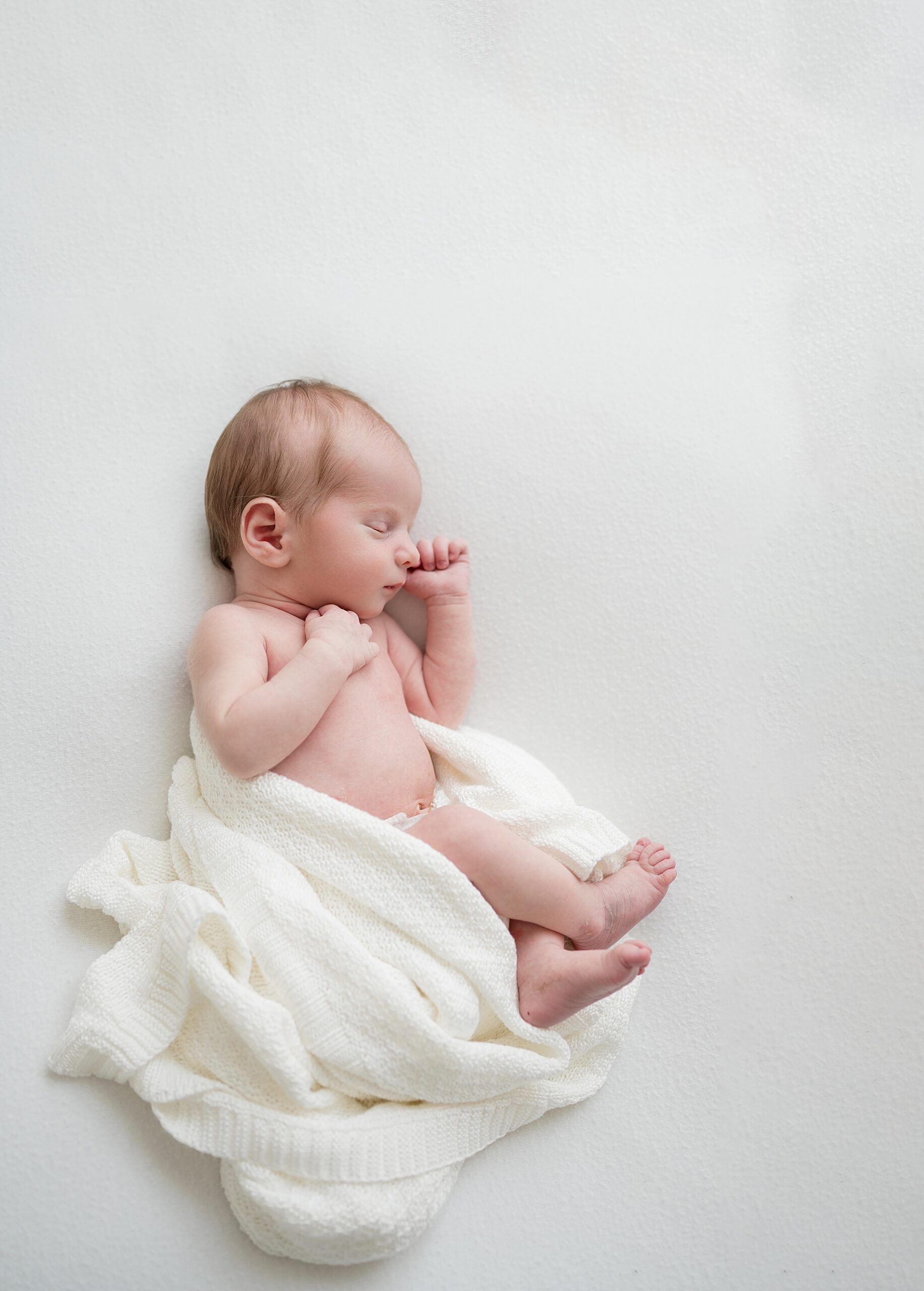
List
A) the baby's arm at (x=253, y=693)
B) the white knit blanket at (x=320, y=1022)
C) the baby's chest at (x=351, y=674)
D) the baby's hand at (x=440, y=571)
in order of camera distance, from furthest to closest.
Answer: the baby's hand at (x=440, y=571), the baby's chest at (x=351, y=674), the baby's arm at (x=253, y=693), the white knit blanket at (x=320, y=1022)

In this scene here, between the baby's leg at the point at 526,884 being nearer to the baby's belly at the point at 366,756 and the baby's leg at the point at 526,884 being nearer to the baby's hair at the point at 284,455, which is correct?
the baby's belly at the point at 366,756

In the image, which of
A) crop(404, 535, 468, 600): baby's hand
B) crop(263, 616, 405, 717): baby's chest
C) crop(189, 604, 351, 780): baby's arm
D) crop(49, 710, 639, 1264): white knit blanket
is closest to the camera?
crop(49, 710, 639, 1264): white knit blanket

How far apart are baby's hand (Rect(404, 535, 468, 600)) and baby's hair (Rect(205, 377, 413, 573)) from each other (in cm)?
16

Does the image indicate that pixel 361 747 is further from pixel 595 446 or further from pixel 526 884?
pixel 595 446

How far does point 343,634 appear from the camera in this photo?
1280 millimetres

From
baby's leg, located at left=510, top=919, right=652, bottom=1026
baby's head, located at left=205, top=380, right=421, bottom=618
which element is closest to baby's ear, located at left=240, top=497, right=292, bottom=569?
baby's head, located at left=205, top=380, right=421, bottom=618

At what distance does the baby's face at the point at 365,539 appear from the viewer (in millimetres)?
1303

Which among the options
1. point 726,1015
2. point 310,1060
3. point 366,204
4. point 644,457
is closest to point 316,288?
point 366,204

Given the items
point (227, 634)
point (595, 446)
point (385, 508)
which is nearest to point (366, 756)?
point (227, 634)

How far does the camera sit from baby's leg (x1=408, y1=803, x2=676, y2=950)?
1.19 metres

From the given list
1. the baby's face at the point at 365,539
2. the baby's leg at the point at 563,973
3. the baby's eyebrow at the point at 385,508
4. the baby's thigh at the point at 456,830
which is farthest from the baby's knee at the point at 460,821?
the baby's eyebrow at the point at 385,508

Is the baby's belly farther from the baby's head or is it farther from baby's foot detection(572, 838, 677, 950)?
baby's foot detection(572, 838, 677, 950)

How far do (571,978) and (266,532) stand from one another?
74 centimetres

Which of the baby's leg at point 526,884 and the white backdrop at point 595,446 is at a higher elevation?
the white backdrop at point 595,446
